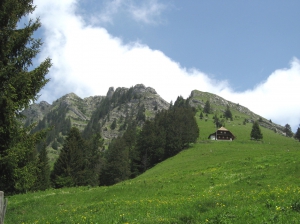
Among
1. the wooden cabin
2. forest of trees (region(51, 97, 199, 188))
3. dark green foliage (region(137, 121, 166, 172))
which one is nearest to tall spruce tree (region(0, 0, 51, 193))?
forest of trees (region(51, 97, 199, 188))

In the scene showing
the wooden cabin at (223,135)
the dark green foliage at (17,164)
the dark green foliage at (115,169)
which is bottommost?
the dark green foliage at (115,169)

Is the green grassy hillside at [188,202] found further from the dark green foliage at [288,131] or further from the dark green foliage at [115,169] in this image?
the dark green foliage at [288,131]

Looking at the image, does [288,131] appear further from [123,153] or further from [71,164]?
[71,164]

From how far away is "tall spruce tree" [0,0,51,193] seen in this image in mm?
13398

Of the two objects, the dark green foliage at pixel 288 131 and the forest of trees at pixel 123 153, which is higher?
the dark green foliage at pixel 288 131

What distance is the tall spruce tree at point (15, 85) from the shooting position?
44.0ft

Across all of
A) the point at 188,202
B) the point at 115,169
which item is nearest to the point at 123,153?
the point at 115,169

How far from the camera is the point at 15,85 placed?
45.2 ft

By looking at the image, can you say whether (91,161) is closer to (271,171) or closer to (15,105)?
(271,171)

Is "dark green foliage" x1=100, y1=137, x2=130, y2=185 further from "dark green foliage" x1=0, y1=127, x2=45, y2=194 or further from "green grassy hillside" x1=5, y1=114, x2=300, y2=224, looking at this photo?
"dark green foliage" x1=0, y1=127, x2=45, y2=194

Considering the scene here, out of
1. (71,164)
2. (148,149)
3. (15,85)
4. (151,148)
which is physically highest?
(15,85)

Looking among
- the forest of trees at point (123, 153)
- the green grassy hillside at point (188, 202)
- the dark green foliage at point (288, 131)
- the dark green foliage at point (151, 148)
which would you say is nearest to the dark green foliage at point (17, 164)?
the green grassy hillside at point (188, 202)

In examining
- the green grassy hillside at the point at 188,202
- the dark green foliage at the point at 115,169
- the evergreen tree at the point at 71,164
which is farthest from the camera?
the dark green foliage at the point at 115,169

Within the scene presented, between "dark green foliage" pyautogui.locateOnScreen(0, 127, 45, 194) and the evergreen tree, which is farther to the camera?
the evergreen tree
